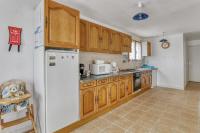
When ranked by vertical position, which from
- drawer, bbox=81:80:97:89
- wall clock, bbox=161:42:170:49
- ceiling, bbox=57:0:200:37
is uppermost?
ceiling, bbox=57:0:200:37

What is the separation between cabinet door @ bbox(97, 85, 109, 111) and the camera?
278 cm

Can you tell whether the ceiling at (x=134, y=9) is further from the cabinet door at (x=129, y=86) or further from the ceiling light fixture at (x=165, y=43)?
the ceiling light fixture at (x=165, y=43)

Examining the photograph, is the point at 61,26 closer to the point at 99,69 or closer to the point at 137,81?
the point at 99,69

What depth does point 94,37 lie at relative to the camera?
121 inches

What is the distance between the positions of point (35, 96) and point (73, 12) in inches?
67.7

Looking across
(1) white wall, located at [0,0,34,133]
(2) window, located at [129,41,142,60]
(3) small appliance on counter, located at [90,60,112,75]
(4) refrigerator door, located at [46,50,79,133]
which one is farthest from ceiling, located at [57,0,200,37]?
(2) window, located at [129,41,142,60]

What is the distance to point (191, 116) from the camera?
109 inches

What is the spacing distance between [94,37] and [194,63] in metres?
6.95

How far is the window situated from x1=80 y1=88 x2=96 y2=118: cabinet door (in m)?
3.11

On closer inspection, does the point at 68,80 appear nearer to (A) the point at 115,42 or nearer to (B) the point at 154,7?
(A) the point at 115,42

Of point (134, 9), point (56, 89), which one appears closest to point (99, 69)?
point (56, 89)

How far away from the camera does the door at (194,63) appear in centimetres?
695

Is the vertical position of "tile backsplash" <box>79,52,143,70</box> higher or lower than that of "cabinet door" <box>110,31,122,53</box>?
lower

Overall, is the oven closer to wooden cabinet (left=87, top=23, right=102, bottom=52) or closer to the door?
wooden cabinet (left=87, top=23, right=102, bottom=52)
